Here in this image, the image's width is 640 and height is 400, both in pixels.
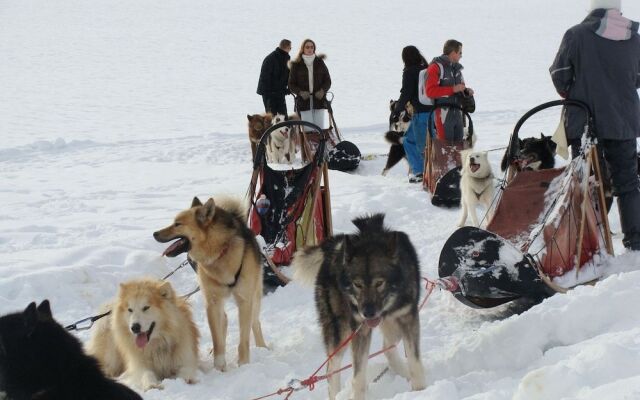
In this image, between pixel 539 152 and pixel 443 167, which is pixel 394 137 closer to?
pixel 443 167

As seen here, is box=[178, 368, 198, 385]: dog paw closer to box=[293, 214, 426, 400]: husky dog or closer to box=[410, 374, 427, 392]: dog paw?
box=[293, 214, 426, 400]: husky dog

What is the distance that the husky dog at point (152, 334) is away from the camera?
3.30m

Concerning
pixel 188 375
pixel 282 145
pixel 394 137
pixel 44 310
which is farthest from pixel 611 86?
pixel 282 145

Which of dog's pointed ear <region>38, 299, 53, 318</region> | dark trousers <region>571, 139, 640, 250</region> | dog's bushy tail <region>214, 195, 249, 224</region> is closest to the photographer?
dog's pointed ear <region>38, 299, 53, 318</region>

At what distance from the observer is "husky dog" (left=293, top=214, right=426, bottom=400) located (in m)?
2.79

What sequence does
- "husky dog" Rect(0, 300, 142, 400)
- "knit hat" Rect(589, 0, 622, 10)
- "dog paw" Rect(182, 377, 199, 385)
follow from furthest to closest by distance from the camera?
"knit hat" Rect(589, 0, 622, 10), "dog paw" Rect(182, 377, 199, 385), "husky dog" Rect(0, 300, 142, 400)

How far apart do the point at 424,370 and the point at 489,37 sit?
31.6 m

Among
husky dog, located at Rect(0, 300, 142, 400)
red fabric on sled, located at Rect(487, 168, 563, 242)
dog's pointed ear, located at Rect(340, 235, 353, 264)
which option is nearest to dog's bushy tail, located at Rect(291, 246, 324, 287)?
dog's pointed ear, located at Rect(340, 235, 353, 264)

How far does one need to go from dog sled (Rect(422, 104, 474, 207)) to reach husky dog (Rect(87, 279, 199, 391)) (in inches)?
142

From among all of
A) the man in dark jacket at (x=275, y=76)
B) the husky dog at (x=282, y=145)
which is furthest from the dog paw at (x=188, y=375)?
the man in dark jacket at (x=275, y=76)

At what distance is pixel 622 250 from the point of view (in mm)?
4605

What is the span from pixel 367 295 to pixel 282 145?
22.2ft

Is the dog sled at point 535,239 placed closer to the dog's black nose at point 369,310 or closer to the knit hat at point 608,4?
the knit hat at point 608,4

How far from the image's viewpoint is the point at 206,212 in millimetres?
3576
